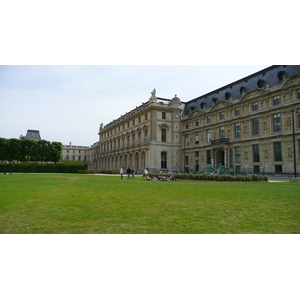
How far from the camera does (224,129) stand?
48125 millimetres

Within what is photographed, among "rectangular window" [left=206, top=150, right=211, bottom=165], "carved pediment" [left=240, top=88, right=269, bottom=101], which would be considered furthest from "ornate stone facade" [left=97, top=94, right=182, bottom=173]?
"carved pediment" [left=240, top=88, right=269, bottom=101]

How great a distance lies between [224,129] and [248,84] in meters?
8.78

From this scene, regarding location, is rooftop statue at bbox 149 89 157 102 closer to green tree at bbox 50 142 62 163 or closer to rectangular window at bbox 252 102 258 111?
rectangular window at bbox 252 102 258 111

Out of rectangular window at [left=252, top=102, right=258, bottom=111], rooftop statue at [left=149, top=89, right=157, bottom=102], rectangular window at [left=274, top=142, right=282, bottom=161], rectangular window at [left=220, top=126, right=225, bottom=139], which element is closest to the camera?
rectangular window at [left=274, top=142, right=282, bottom=161]

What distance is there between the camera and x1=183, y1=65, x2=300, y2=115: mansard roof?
38.4m

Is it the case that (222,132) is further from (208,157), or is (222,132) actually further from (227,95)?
(227,95)

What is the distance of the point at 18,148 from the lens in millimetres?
71625

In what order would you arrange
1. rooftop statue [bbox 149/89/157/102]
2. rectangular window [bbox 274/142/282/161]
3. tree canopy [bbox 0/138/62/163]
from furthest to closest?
tree canopy [bbox 0/138/62/163], rooftop statue [bbox 149/89/157/102], rectangular window [bbox 274/142/282/161]

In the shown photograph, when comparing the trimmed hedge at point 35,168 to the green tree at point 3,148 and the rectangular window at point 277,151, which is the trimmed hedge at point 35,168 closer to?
the green tree at point 3,148

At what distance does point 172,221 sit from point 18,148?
75.0 meters

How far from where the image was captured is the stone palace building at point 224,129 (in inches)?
1463

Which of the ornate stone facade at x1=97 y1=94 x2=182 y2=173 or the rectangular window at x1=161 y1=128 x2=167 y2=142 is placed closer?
the ornate stone facade at x1=97 y1=94 x2=182 y2=173

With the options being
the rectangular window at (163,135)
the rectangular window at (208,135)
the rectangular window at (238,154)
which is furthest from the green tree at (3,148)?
the rectangular window at (238,154)

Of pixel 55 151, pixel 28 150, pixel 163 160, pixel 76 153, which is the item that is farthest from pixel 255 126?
pixel 76 153
